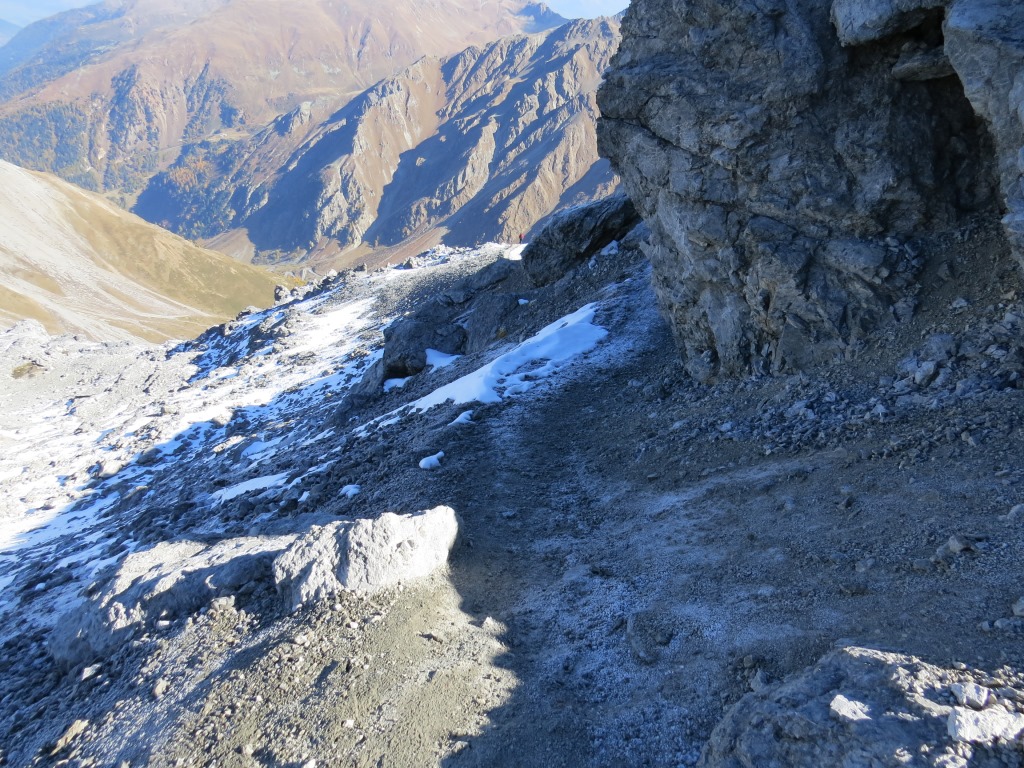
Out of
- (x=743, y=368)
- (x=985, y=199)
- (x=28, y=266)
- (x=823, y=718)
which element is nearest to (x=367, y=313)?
(x=743, y=368)

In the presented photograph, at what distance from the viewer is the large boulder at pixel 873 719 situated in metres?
4.72

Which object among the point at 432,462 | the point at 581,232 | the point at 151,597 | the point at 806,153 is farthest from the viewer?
the point at 581,232

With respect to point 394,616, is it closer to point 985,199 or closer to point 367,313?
point 985,199

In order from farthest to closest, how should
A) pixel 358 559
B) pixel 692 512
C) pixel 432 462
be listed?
1. pixel 432 462
2. pixel 692 512
3. pixel 358 559

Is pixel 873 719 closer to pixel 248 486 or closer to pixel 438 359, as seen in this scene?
pixel 248 486

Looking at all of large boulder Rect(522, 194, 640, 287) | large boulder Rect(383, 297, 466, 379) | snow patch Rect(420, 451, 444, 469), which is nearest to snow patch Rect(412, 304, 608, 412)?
snow patch Rect(420, 451, 444, 469)

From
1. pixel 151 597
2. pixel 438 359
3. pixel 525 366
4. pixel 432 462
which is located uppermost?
pixel 151 597

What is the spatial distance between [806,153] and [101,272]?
155 metres

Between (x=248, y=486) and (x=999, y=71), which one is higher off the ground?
(x=999, y=71)

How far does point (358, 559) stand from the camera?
9.97 metres

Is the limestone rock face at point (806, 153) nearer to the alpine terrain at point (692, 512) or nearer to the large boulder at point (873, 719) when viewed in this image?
the alpine terrain at point (692, 512)

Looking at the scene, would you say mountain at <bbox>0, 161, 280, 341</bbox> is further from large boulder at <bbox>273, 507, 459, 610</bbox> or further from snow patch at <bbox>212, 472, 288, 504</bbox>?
large boulder at <bbox>273, 507, 459, 610</bbox>

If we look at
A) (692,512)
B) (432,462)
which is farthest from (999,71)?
(432,462)

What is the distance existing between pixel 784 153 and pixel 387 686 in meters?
12.6
